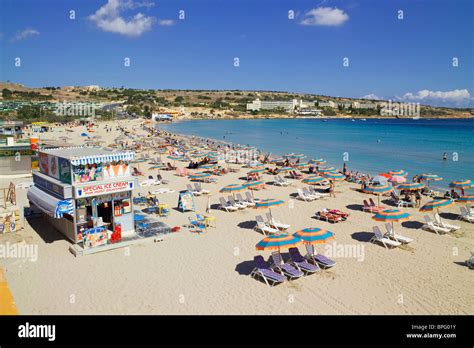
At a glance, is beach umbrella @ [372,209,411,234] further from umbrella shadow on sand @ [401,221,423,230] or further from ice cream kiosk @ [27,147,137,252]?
ice cream kiosk @ [27,147,137,252]

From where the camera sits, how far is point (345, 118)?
16538 cm

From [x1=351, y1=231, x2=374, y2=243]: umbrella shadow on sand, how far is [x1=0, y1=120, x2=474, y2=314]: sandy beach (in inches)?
1.2

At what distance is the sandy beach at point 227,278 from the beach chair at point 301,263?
0.19 meters

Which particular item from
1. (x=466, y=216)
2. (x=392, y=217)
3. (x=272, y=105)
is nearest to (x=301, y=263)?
(x=392, y=217)

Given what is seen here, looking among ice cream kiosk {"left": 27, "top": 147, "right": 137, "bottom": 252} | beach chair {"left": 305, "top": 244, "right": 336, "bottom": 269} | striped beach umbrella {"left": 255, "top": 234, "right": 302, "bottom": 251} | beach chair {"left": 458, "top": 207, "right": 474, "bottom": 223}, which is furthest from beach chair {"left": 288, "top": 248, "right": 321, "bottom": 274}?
beach chair {"left": 458, "top": 207, "right": 474, "bottom": 223}

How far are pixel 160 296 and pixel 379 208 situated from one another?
10.2 metres

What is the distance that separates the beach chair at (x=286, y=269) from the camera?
8875mm

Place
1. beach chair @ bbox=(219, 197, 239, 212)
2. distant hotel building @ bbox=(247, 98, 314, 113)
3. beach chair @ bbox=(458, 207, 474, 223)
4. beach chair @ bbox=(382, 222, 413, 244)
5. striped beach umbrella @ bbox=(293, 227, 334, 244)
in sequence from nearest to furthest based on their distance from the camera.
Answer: striped beach umbrella @ bbox=(293, 227, 334, 244) → beach chair @ bbox=(382, 222, 413, 244) → beach chair @ bbox=(458, 207, 474, 223) → beach chair @ bbox=(219, 197, 239, 212) → distant hotel building @ bbox=(247, 98, 314, 113)

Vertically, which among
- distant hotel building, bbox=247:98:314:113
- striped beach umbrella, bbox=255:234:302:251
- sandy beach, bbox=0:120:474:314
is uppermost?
distant hotel building, bbox=247:98:314:113

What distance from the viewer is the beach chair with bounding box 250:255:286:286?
8.60m

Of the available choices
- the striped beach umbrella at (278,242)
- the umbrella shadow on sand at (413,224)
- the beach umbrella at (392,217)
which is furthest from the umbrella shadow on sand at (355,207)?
the striped beach umbrella at (278,242)

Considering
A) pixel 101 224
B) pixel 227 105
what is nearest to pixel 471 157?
pixel 101 224

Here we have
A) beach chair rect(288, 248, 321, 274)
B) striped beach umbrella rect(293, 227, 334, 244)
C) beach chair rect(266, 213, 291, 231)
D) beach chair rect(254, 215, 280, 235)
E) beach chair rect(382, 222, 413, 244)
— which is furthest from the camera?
beach chair rect(266, 213, 291, 231)
